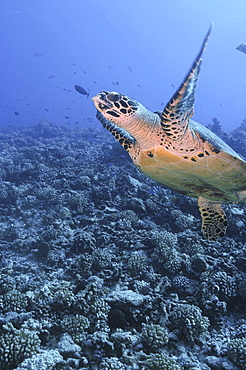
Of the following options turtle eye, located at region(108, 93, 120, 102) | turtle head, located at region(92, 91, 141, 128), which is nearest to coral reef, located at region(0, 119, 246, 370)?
turtle head, located at region(92, 91, 141, 128)

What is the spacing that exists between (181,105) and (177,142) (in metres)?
0.54

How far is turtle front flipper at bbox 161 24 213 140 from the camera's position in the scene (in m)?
1.83

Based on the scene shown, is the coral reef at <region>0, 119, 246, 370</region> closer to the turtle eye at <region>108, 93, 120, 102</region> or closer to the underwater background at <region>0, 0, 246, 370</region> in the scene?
the underwater background at <region>0, 0, 246, 370</region>

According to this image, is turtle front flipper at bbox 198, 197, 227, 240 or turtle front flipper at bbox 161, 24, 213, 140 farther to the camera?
turtle front flipper at bbox 198, 197, 227, 240

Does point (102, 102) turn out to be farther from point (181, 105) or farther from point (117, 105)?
point (181, 105)

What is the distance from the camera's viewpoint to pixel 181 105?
1.99 m

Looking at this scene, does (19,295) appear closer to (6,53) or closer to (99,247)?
(99,247)

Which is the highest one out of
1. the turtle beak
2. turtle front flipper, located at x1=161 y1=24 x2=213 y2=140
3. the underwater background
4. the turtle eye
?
turtle front flipper, located at x1=161 y1=24 x2=213 y2=140

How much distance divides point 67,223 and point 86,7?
70793 millimetres

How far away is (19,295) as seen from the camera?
2893 mm

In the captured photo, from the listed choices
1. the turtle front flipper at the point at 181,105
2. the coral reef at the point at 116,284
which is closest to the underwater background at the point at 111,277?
the coral reef at the point at 116,284

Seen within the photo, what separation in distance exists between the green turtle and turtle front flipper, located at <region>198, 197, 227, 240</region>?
889mm

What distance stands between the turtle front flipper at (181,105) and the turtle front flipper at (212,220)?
212 centimetres

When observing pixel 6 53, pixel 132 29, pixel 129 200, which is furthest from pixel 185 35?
pixel 129 200
